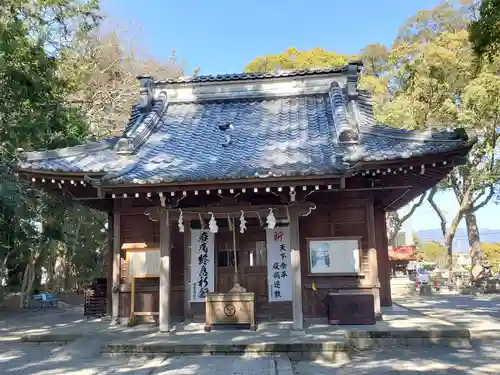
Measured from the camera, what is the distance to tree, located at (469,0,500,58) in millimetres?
6102

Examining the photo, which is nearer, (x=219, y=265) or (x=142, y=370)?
(x=142, y=370)

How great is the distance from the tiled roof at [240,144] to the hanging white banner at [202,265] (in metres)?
1.91

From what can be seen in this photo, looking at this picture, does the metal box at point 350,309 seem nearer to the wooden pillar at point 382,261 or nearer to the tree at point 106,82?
the wooden pillar at point 382,261

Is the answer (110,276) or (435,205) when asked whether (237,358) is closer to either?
(110,276)

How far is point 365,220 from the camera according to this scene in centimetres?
997

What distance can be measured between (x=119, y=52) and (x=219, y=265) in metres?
17.3

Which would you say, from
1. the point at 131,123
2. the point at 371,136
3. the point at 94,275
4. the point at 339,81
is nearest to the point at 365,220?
the point at 371,136

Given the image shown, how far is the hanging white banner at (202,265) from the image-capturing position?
10.1 metres

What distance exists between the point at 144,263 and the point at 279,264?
3.24 metres

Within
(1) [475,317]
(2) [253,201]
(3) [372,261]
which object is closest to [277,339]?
(3) [372,261]

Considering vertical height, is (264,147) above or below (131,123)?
below

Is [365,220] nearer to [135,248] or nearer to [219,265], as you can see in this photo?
[219,265]

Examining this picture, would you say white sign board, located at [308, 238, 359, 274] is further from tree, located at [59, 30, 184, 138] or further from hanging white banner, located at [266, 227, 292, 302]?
tree, located at [59, 30, 184, 138]

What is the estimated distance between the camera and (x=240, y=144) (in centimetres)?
1041
